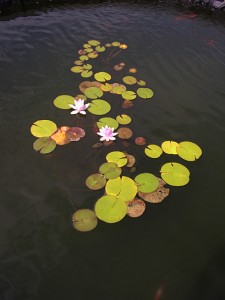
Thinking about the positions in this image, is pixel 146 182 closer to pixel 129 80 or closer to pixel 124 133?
pixel 124 133

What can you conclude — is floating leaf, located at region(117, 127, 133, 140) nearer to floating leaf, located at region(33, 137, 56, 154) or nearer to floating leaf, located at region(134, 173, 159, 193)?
floating leaf, located at region(134, 173, 159, 193)

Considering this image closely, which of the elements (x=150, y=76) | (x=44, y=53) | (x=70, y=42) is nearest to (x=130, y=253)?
(x=150, y=76)

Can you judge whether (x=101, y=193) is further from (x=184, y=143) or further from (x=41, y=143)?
(x=184, y=143)

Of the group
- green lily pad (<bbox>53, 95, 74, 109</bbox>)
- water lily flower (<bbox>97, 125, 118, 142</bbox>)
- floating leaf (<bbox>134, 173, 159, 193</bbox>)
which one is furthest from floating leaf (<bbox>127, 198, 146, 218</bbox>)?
green lily pad (<bbox>53, 95, 74, 109</bbox>)

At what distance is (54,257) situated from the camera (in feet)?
9.52

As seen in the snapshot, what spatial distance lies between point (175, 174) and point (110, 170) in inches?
34.0

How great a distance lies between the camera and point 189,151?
4.06 meters

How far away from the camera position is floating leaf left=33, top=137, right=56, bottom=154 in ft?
12.7

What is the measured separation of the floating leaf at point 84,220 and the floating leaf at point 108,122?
1.53 m

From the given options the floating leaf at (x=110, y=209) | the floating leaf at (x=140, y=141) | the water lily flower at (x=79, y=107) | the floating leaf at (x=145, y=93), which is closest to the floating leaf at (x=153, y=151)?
the floating leaf at (x=140, y=141)

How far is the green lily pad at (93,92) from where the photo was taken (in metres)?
4.83

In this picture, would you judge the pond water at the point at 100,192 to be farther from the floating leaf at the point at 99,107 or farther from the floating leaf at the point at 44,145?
the floating leaf at the point at 99,107

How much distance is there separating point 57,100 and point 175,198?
2.54 metres

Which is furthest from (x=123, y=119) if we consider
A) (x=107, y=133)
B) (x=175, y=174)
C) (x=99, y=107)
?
(x=175, y=174)
